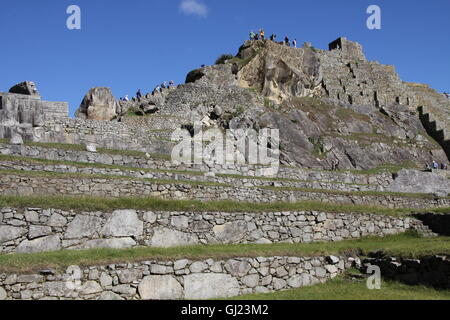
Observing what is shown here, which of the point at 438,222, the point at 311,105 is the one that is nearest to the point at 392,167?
the point at 311,105

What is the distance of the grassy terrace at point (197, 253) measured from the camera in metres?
9.61

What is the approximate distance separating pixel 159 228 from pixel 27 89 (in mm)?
15465

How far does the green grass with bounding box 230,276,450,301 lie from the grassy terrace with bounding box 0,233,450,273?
1.05 meters

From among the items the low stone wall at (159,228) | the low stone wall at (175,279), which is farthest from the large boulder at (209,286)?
the low stone wall at (159,228)

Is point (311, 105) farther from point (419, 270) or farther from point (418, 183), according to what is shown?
point (419, 270)

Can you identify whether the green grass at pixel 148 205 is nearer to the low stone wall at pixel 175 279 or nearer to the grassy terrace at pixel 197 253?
the grassy terrace at pixel 197 253

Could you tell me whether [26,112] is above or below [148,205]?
above

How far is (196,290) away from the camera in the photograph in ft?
35.6

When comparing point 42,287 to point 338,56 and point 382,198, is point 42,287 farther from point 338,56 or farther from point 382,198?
point 338,56

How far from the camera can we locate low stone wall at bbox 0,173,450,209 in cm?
1445

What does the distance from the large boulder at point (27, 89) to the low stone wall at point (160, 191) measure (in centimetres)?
1082

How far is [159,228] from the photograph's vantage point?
12578 millimetres

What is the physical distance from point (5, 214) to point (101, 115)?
18453 millimetres
